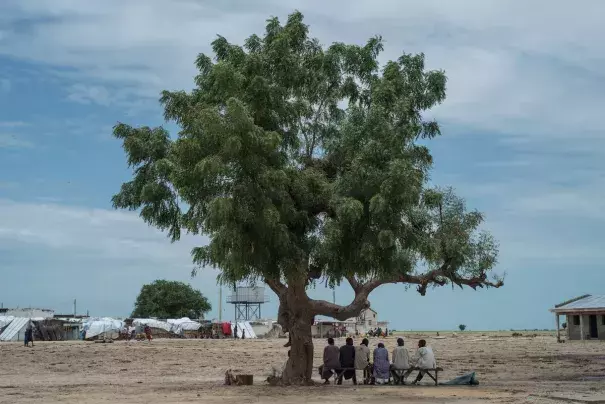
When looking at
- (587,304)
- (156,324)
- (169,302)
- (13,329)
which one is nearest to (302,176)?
(587,304)

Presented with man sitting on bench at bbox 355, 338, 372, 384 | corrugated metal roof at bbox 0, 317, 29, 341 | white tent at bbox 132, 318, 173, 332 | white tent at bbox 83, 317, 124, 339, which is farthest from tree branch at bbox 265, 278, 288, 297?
white tent at bbox 132, 318, 173, 332

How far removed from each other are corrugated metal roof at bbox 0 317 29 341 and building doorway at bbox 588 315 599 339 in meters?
52.5

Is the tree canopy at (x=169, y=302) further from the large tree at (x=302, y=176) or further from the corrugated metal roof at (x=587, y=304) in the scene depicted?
the large tree at (x=302, y=176)

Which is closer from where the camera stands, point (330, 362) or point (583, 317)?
point (330, 362)

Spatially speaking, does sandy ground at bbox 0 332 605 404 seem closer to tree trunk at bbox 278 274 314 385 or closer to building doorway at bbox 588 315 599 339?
tree trunk at bbox 278 274 314 385

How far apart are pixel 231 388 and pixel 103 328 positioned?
58740mm

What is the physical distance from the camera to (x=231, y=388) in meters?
24.3

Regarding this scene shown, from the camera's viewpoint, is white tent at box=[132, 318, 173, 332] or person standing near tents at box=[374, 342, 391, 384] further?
white tent at box=[132, 318, 173, 332]

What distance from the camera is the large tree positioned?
21.3 meters

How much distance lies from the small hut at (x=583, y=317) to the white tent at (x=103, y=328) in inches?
1699

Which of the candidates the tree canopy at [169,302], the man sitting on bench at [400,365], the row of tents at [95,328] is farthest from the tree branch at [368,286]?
the tree canopy at [169,302]

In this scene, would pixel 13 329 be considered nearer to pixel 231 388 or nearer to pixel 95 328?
pixel 95 328

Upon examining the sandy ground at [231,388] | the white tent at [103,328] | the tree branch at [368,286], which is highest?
the tree branch at [368,286]

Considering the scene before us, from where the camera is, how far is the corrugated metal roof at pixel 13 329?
74625mm
